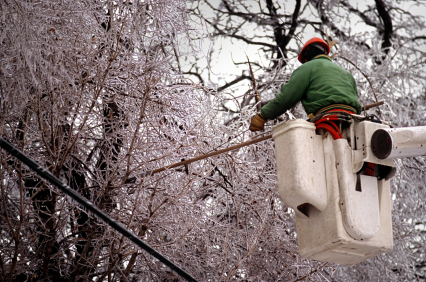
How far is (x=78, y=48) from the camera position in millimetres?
6031

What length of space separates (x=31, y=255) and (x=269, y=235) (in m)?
2.93

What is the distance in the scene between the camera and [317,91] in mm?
5637

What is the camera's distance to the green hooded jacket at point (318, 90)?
554 centimetres

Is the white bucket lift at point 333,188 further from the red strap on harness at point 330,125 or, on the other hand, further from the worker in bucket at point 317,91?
the worker in bucket at point 317,91

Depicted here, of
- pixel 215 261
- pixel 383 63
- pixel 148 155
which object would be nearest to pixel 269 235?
pixel 215 261

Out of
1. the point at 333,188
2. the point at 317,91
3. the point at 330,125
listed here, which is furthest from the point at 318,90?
the point at 333,188

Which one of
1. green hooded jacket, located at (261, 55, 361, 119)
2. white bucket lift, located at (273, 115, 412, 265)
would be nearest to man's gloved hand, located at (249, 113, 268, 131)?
green hooded jacket, located at (261, 55, 361, 119)

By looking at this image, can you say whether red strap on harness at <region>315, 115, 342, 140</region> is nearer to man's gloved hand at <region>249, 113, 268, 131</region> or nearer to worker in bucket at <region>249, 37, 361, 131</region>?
worker in bucket at <region>249, 37, 361, 131</region>

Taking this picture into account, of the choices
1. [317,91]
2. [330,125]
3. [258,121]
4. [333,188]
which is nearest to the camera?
[333,188]

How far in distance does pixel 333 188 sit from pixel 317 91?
1018 mm

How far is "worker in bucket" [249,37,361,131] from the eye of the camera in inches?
217

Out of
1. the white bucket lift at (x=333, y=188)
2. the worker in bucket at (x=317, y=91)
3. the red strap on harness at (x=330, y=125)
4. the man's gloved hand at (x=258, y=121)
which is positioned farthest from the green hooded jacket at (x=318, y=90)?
the white bucket lift at (x=333, y=188)

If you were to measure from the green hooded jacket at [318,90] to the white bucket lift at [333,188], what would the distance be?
1.08 feet

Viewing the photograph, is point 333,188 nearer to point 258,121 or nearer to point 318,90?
point 318,90
